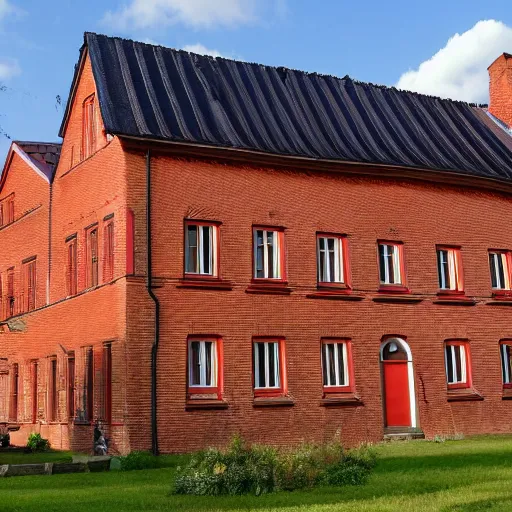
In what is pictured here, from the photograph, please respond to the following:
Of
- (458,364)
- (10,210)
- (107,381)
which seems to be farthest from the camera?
(10,210)

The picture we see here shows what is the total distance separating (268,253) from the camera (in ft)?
82.9

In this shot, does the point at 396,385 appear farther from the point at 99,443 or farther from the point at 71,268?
the point at 71,268

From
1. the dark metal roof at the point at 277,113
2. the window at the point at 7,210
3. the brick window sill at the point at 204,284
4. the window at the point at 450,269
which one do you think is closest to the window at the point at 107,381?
the brick window sill at the point at 204,284

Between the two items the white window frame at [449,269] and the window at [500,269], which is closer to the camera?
the white window frame at [449,269]

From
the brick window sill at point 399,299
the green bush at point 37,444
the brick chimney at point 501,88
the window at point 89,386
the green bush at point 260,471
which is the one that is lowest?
the green bush at point 260,471

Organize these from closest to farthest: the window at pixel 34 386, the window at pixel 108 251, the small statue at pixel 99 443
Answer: the small statue at pixel 99 443, the window at pixel 108 251, the window at pixel 34 386

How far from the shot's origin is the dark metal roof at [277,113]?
81.8ft

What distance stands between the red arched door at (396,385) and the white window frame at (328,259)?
2558mm

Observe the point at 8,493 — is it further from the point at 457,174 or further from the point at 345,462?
the point at 457,174

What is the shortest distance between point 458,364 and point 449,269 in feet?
9.96

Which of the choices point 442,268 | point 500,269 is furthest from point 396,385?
point 500,269

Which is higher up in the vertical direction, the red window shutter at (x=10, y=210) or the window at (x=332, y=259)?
the red window shutter at (x=10, y=210)

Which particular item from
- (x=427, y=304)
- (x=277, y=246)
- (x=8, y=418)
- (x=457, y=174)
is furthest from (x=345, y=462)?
(x=8, y=418)

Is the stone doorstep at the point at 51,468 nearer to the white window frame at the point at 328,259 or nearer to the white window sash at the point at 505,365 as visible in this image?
the white window frame at the point at 328,259
